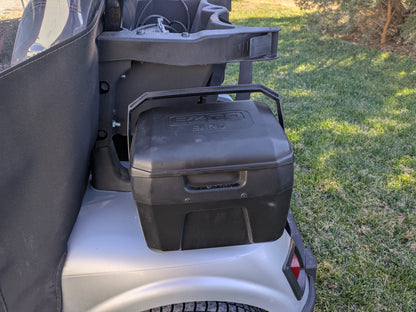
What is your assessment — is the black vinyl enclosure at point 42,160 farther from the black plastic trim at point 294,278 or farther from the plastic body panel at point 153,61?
the black plastic trim at point 294,278

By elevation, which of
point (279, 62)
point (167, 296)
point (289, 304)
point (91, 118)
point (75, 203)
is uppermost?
point (91, 118)

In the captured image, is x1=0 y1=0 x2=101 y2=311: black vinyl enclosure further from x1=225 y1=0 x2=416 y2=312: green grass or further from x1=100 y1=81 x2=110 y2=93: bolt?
x1=225 y1=0 x2=416 y2=312: green grass

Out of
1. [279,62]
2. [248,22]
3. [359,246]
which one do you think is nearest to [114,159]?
[359,246]

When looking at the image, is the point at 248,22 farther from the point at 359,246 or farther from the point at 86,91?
the point at 86,91

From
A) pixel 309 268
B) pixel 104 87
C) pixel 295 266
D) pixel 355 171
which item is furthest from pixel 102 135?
pixel 355 171

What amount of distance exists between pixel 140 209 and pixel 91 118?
0.35 m

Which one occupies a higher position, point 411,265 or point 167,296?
point 167,296

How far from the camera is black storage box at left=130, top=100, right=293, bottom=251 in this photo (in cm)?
97

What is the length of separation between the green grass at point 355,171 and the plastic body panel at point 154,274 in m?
0.80

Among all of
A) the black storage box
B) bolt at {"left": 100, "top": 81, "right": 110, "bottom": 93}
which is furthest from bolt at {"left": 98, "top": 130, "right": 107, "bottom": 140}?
the black storage box

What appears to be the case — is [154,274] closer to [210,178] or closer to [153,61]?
[210,178]

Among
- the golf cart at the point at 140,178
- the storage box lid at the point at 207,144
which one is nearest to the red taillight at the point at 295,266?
the golf cart at the point at 140,178

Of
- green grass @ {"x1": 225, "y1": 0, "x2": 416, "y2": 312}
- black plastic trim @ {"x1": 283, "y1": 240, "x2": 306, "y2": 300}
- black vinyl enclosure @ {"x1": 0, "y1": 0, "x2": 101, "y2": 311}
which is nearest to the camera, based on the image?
black vinyl enclosure @ {"x1": 0, "y1": 0, "x2": 101, "y2": 311}

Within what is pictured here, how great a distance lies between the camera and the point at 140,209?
1.02m
